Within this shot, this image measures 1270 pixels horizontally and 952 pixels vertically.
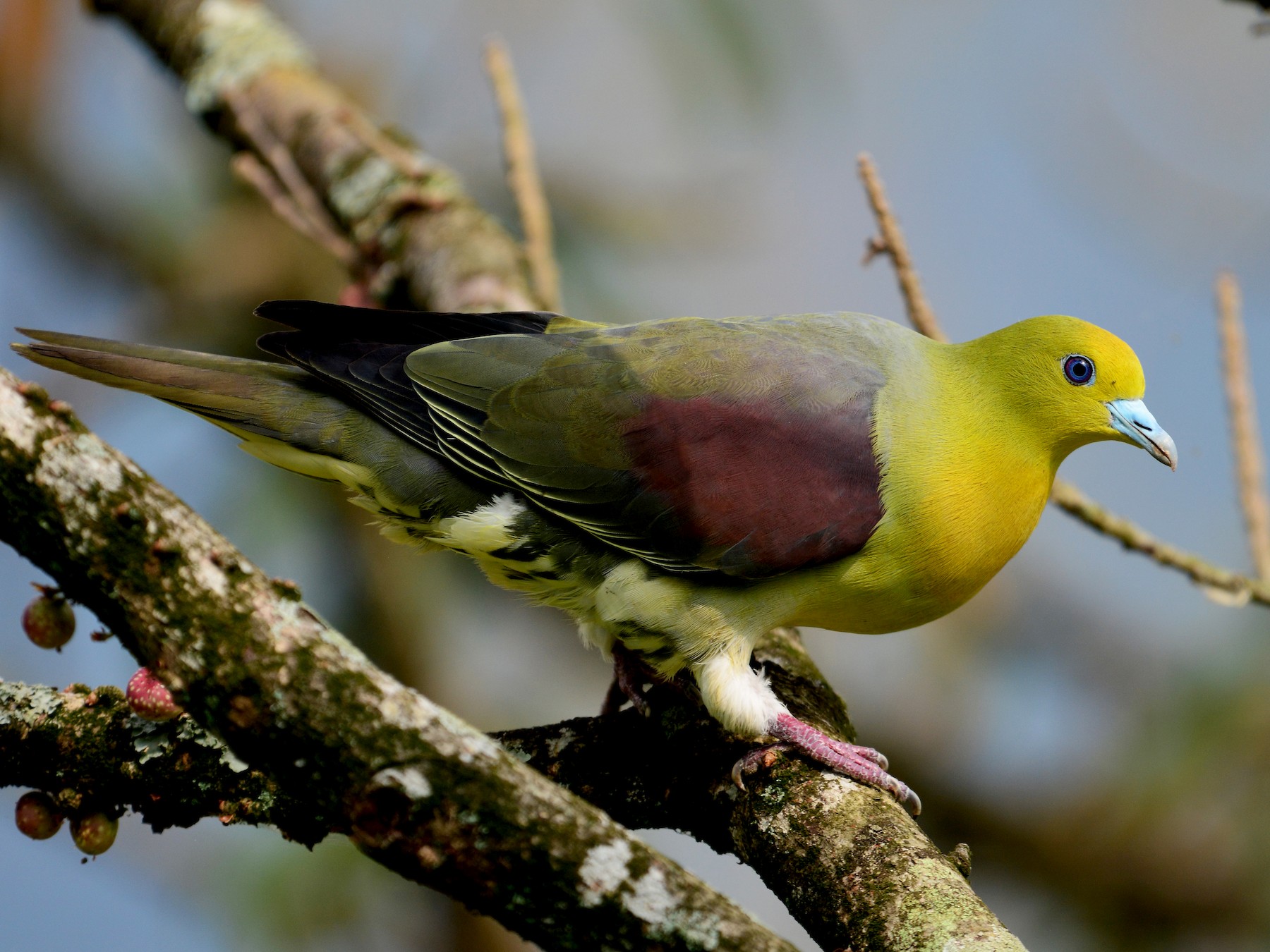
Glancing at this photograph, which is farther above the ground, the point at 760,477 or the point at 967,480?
the point at 967,480

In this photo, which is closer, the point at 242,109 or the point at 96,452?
the point at 96,452

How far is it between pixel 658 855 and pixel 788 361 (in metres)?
1.50

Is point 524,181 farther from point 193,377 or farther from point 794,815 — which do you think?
point 794,815

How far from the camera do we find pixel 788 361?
2.62 meters

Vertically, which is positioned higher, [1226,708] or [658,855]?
[1226,708]

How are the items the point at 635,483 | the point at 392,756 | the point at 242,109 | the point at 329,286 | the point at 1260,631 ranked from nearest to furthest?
the point at 392,756 < the point at 635,483 < the point at 242,109 < the point at 1260,631 < the point at 329,286

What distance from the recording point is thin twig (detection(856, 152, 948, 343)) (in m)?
2.99

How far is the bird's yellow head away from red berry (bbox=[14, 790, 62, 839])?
217 cm

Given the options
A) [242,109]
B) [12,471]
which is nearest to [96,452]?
[12,471]

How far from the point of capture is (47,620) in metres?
1.88

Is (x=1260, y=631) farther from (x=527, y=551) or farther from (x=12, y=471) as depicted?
(x=12, y=471)

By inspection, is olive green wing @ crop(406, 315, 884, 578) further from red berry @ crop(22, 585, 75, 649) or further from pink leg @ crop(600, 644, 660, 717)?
red berry @ crop(22, 585, 75, 649)

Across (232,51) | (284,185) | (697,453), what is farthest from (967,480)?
(232,51)

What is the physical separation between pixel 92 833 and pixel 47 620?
37cm
